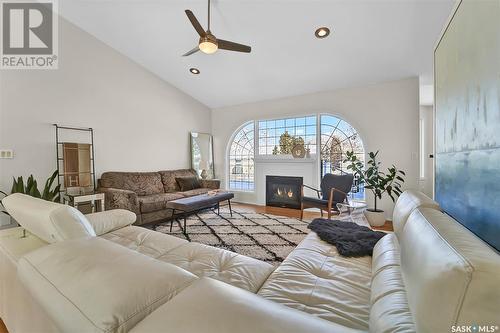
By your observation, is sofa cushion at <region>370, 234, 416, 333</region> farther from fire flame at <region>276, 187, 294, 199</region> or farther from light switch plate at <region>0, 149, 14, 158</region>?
light switch plate at <region>0, 149, 14, 158</region>

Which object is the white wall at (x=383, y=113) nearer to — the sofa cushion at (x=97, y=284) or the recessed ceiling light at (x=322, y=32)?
the recessed ceiling light at (x=322, y=32)

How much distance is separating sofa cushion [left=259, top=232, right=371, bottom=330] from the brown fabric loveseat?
9.23 ft

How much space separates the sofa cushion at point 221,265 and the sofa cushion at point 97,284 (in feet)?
1.88

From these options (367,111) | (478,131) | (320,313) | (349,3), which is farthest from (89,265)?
(367,111)

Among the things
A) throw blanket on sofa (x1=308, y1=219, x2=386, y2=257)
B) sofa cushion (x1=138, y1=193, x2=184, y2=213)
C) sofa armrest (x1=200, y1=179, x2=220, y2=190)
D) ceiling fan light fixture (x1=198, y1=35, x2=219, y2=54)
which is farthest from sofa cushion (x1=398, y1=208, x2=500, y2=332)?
sofa armrest (x1=200, y1=179, x2=220, y2=190)

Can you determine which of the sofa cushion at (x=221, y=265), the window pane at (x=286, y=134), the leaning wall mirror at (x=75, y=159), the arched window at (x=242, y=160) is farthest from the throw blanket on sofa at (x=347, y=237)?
the leaning wall mirror at (x=75, y=159)

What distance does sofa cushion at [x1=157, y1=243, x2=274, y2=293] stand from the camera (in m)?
1.24

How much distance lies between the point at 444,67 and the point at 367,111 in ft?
8.42

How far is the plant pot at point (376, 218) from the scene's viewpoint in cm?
359

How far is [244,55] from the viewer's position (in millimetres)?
3719

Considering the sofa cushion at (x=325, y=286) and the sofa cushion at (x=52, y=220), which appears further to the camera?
the sofa cushion at (x=52, y=220)

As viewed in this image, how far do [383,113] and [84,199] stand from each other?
5057mm

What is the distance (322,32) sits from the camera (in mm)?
2975

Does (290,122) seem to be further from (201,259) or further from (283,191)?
(201,259)
